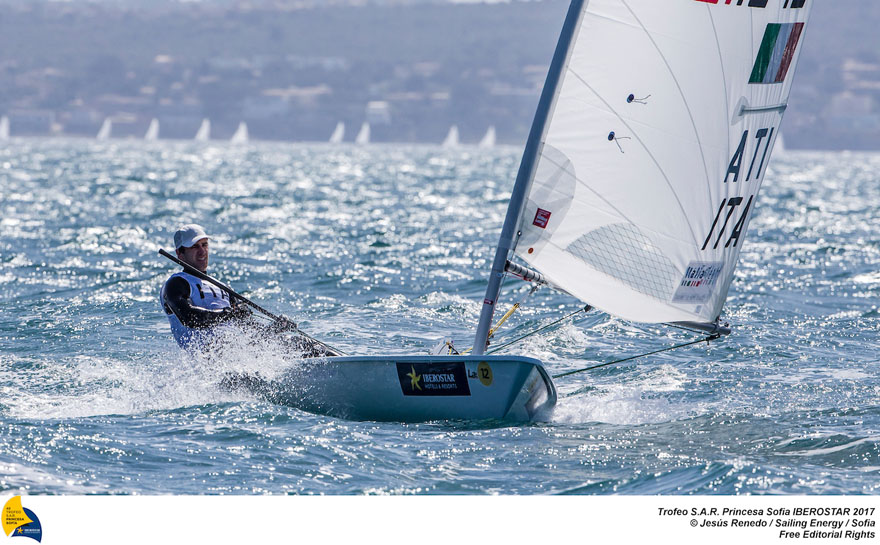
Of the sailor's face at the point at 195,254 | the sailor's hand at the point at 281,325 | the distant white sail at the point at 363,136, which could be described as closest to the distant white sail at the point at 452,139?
the distant white sail at the point at 363,136

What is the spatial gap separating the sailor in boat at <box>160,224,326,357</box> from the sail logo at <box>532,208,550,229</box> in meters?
1.62

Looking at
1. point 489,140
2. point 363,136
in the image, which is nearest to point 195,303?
point 489,140

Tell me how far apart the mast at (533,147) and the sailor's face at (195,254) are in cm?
185

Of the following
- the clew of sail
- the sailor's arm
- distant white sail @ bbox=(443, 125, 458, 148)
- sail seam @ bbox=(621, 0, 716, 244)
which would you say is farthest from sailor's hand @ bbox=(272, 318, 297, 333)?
distant white sail @ bbox=(443, 125, 458, 148)

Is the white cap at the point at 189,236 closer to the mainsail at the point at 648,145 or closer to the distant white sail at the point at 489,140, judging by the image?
the mainsail at the point at 648,145

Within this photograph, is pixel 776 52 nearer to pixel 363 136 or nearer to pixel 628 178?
pixel 628 178

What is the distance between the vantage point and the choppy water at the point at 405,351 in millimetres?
5535

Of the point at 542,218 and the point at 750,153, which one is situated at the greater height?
the point at 750,153

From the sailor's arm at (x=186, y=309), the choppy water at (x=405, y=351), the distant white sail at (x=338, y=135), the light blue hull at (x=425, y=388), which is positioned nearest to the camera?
the choppy water at (x=405, y=351)
